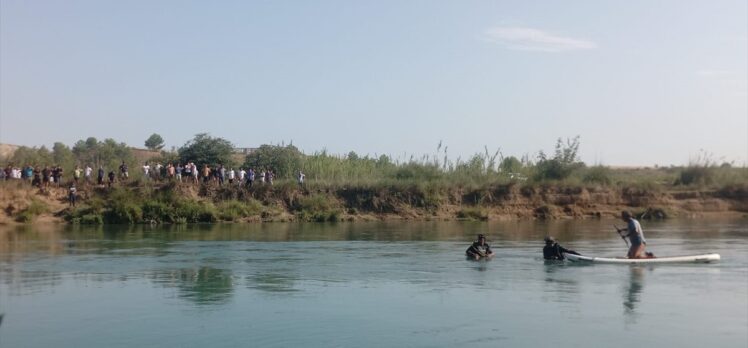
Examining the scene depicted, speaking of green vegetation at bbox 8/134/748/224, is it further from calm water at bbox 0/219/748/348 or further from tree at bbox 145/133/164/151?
tree at bbox 145/133/164/151

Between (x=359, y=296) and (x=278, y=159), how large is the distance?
48527mm

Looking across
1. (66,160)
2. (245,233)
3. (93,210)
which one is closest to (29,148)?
(66,160)

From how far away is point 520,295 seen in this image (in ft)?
74.5

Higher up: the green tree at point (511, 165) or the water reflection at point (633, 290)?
the green tree at point (511, 165)

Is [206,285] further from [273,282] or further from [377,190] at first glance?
[377,190]

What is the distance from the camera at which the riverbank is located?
177 ft

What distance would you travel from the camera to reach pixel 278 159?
70.6 m

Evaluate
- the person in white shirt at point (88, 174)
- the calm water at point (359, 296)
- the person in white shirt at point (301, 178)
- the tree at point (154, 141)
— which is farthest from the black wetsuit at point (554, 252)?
the tree at point (154, 141)

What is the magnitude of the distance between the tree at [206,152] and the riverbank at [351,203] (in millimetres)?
9473

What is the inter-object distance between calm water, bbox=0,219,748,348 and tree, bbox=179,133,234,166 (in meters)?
29.2

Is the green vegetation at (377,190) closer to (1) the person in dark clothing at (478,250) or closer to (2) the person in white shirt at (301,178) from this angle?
(2) the person in white shirt at (301,178)

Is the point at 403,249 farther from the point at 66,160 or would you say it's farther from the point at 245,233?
the point at 66,160

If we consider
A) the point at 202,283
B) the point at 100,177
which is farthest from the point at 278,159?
the point at 202,283

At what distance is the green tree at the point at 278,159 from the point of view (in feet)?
222
